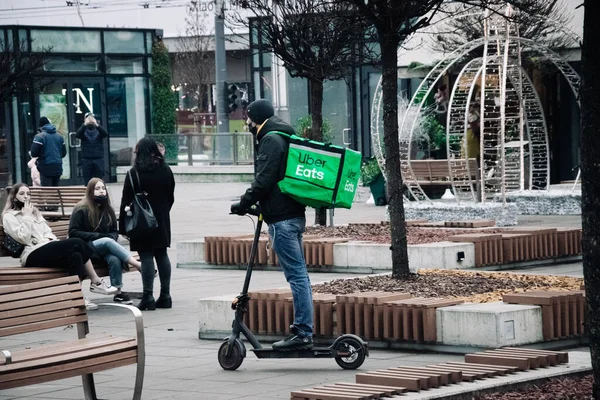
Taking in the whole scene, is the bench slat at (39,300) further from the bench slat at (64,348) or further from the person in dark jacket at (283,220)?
the person in dark jacket at (283,220)

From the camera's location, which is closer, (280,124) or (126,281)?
(280,124)

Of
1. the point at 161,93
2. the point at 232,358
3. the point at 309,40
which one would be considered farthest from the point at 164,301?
the point at 161,93

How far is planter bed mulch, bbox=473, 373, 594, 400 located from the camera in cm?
623

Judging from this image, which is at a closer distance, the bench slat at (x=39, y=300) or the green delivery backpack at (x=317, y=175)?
the bench slat at (x=39, y=300)

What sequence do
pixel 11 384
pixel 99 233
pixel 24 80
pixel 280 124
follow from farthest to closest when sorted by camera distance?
pixel 24 80 < pixel 99 233 < pixel 280 124 < pixel 11 384

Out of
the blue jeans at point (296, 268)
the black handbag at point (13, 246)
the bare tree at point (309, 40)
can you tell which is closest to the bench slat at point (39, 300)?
the blue jeans at point (296, 268)

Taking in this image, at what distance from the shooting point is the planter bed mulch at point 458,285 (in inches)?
394

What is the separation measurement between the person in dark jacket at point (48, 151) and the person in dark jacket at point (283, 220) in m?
16.8

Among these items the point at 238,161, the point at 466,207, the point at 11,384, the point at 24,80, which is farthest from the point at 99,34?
the point at 11,384

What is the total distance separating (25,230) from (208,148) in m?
26.4

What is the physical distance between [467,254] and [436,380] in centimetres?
699

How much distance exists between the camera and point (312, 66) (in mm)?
16734

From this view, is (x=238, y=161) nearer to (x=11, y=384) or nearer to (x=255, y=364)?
(x=255, y=364)

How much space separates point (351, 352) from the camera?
8.38 metres
